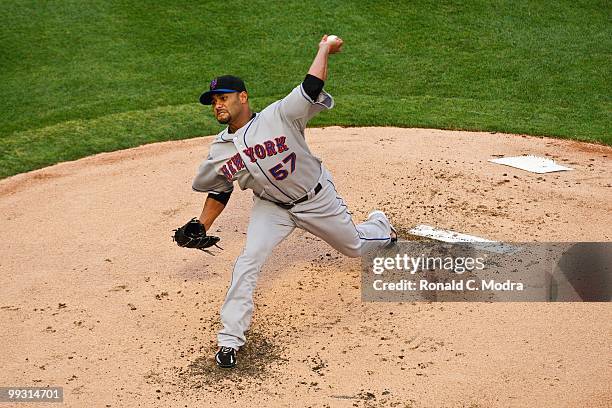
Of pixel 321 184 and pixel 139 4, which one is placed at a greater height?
pixel 139 4

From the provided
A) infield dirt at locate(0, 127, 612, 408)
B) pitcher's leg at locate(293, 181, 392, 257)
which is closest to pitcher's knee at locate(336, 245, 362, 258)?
pitcher's leg at locate(293, 181, 392, 257)

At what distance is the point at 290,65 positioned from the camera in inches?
458

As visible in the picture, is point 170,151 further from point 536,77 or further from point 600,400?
point 600,400

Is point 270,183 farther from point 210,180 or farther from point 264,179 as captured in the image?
point 210,180

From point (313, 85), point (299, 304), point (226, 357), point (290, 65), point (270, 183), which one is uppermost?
point (313, 85)

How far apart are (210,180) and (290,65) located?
6.30 meters

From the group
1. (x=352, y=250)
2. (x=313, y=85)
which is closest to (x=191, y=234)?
(x=352, y=250)

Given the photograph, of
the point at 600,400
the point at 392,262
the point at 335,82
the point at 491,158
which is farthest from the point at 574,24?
the point at 600,400

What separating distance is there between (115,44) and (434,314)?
837 cm

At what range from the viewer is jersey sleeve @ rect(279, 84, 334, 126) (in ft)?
17.0

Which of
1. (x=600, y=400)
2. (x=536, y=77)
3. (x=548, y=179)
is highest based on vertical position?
(x=536, y=77)

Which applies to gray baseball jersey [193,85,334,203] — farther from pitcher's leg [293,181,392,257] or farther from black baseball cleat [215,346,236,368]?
black baseball cleat [215,346,236,368]

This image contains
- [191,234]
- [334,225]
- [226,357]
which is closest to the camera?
[226,357]

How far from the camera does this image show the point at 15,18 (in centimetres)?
1339
